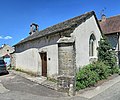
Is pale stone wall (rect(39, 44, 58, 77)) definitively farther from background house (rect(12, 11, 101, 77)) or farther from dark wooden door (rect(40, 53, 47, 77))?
dark wooden door (rect(40, 53, 47, 77))

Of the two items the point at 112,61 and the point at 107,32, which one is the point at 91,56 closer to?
the point at 112,61

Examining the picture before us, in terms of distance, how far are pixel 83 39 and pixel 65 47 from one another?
150 inches

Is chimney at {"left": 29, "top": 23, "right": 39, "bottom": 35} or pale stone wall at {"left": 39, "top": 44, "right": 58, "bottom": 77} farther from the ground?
chimney at {"left": 29, "top": 23, "right": 39, "bottom": 35}

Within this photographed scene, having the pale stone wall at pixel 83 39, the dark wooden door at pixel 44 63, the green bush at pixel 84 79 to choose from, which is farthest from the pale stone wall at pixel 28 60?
the green bush at pixel 84 79

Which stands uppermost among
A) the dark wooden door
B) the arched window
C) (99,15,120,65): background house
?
(99,15,120,65): background house

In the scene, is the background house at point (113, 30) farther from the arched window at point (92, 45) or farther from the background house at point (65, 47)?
the background house at point (65, 47)

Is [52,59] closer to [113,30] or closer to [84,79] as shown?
[84,79]

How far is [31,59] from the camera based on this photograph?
17062 millimetres

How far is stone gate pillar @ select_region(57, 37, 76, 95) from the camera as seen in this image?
945 cm

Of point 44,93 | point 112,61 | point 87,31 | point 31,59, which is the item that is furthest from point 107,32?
point 44,93

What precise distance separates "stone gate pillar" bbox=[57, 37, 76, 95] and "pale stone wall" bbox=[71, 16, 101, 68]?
235 centimetres

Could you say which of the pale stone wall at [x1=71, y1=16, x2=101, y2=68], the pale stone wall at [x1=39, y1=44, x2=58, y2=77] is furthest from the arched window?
the pale stone wall at [x1=39, y1=44, x2=58, y2=77]

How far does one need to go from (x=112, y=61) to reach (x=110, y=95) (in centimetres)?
747

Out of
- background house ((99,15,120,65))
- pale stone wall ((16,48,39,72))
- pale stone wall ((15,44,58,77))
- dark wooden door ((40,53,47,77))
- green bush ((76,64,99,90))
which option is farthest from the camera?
background house ((99,15,120,65))
